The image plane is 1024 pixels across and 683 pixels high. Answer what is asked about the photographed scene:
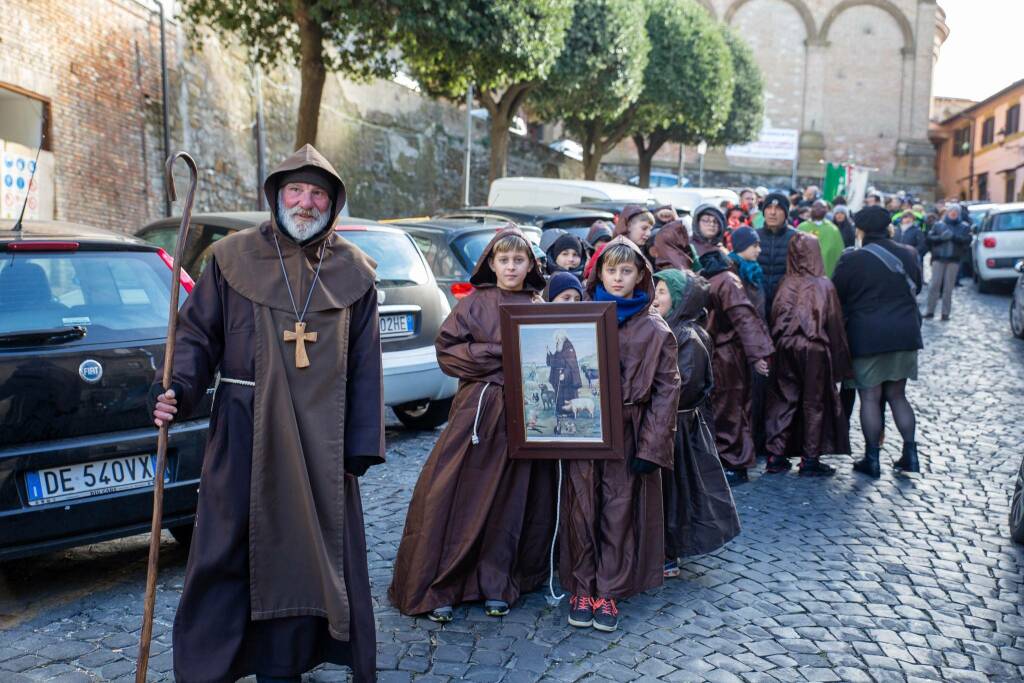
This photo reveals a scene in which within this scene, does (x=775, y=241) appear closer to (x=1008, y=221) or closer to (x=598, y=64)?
(x=1008, y=221)

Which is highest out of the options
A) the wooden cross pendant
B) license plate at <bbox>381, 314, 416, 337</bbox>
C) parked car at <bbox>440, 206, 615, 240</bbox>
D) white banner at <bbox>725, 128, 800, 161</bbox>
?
white banner at <bbox>725, 128, 800, 161</bbox>

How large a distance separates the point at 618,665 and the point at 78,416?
2.50 meters

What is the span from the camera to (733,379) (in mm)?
7348

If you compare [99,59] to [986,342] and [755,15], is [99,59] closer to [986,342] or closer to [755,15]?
[986,342]

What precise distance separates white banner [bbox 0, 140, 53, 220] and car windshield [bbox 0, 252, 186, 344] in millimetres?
9429

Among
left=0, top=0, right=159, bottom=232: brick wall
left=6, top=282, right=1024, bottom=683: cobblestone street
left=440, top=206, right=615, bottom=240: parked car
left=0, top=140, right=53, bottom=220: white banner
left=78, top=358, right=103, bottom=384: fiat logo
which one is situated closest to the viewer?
left=6, top=282, right=1024, bottom=683: cobblestone street

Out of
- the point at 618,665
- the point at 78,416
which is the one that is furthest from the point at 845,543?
the point at 78,416

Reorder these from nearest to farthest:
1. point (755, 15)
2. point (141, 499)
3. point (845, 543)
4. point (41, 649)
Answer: point (41, 649) → point (141, 499) → point (845, 543) → point (755, 15)

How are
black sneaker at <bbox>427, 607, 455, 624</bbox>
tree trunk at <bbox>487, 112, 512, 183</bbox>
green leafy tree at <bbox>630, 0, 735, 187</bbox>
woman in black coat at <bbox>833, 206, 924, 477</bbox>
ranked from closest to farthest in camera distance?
black sneaker at <bbox>427, 607, 455, 624</bbox> → woman in black coat at <bbox>833, 206, 924, 477</bbox> → tree trunk at <bbox>487, 112, 512, 183</bbox> → green leafy tree at <bbox>630, 0, 735, 187</bbox>

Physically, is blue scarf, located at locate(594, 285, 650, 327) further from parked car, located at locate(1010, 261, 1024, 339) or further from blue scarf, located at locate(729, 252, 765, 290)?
parked car, located at locate(1010, 261, 1024, 339)

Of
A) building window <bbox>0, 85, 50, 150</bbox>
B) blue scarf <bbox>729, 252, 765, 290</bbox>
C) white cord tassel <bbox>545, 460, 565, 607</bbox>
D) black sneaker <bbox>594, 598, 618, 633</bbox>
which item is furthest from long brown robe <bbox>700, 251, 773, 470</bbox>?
building window <bbox>0, 85, 50, 150</bbox>

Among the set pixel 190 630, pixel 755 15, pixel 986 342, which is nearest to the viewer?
pixel 190 630

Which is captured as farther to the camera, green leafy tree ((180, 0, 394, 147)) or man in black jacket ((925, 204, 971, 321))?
man in black jacket ((925, 204, 971, 321))

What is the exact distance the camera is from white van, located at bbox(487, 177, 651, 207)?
15.8 metres
